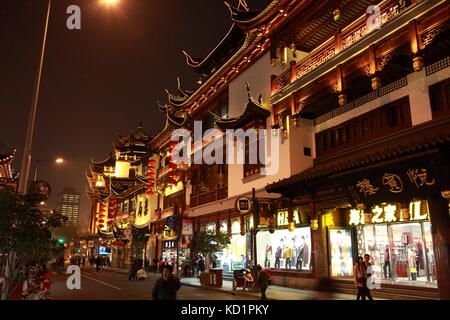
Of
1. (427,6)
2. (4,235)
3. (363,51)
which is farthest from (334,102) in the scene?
(4,235)

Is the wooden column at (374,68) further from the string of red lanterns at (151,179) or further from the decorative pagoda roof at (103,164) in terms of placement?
the decorative pagoda roof at (103,164)

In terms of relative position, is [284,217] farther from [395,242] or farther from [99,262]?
[99,262]

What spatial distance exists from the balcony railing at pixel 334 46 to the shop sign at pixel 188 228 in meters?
14.7

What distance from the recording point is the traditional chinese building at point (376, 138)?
1308cm

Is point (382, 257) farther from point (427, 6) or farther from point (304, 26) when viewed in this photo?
point (304, 26)

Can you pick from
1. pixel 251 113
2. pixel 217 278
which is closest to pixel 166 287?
pixel 217 278

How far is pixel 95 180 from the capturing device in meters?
78.8

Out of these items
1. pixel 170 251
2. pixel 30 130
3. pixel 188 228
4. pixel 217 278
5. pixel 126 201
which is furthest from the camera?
pixel 126 201

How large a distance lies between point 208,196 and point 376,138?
1638 cm

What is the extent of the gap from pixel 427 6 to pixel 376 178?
6.05m

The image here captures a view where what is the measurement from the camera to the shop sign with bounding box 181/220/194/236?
104 feet

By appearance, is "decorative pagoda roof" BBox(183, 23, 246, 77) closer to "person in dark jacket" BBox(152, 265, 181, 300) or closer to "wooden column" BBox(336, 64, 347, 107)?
"wooden column" BBox(336, 64, 347, 107)

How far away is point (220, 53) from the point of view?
3281 cm

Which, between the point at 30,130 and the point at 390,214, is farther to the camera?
the point at 390,214
